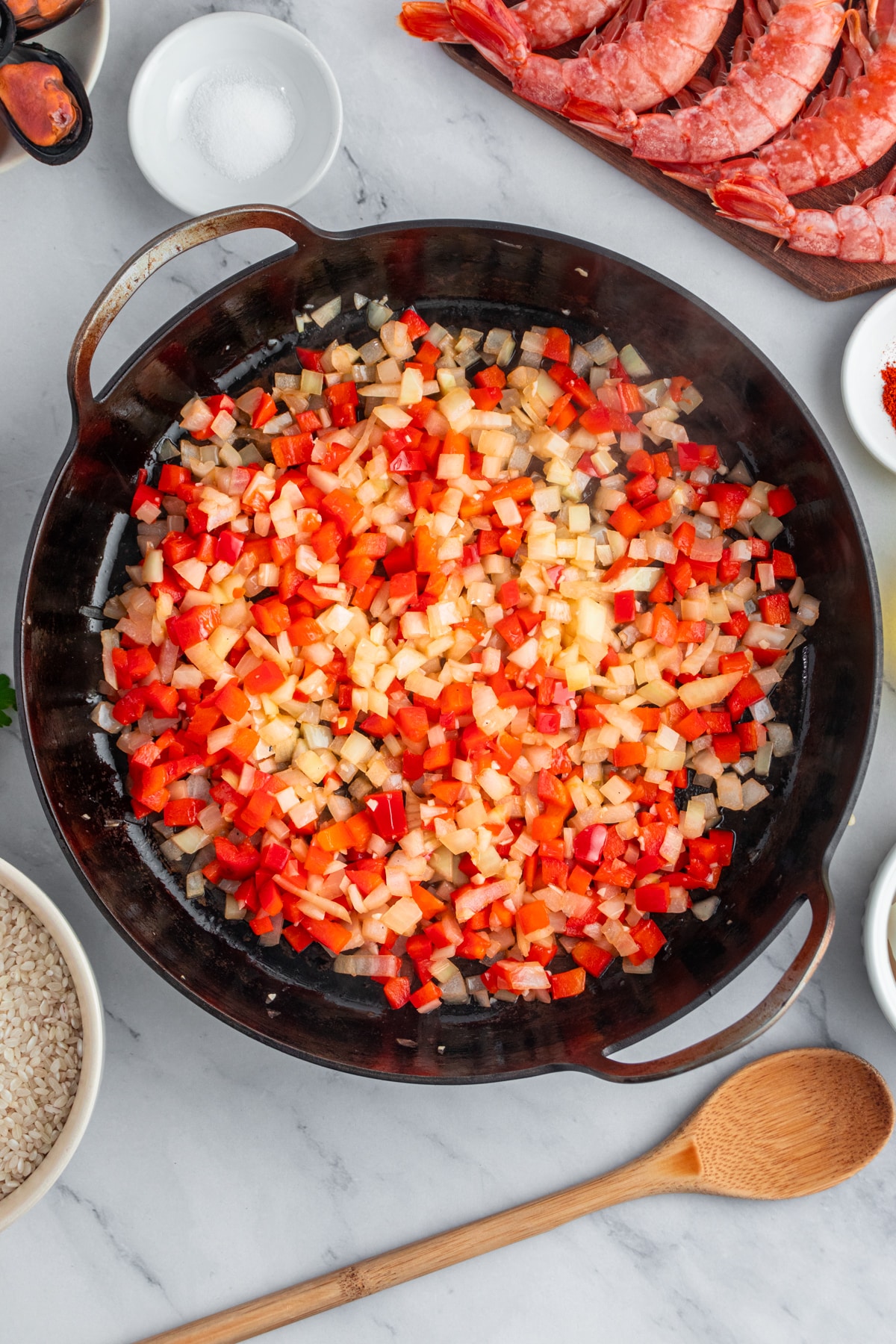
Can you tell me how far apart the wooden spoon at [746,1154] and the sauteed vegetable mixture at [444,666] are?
0.35 metres

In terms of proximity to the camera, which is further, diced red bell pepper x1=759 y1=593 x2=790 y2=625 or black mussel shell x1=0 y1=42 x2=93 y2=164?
diced red bell pepper x1=759 y1=593 x2=790 y2=625

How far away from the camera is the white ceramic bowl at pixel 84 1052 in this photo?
166 cm

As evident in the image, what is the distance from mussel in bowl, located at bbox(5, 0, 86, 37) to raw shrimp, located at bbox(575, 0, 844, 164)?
0.92 metres

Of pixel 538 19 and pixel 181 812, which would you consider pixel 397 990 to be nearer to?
pixel 181 812

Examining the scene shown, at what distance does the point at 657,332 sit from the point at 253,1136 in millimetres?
1734

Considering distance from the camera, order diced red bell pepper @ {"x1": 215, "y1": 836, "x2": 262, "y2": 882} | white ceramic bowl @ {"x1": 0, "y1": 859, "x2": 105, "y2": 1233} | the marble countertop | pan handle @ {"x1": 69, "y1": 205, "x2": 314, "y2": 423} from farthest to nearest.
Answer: the marble countertop < diced red bell pepper @ {"x1": 215, "y1": 836, "x2": 262, "y2": 882} < white ceramic bowl @ {"x1": 0, "y1": 859, "x2": 105, "y2": 1233} < pan handle @ {"x1": 69, "y1": 205, "x2": 314, "y2": 423}

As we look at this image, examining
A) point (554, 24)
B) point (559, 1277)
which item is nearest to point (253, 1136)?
point (559, 1277)

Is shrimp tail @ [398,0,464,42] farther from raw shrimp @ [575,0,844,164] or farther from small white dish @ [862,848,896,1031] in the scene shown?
small white dish @ [862,848,896,1031]

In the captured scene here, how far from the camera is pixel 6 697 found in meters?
1.75

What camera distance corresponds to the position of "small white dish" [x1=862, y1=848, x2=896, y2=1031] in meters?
1.83

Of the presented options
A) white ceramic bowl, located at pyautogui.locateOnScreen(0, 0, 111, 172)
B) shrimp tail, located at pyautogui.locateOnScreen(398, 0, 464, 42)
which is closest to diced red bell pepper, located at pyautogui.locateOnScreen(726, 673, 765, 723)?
shrimp tail, located at pyautogui.locateOnScreen(398, 0, 464, 42)

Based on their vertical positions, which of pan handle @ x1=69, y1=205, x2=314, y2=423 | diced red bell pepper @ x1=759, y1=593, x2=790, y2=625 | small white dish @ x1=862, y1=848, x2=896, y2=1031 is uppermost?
pan handle @ x1=69, y1=205, x2=314, y2=423

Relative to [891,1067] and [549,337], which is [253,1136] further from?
[549,337]

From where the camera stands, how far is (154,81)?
1831 millimetres
